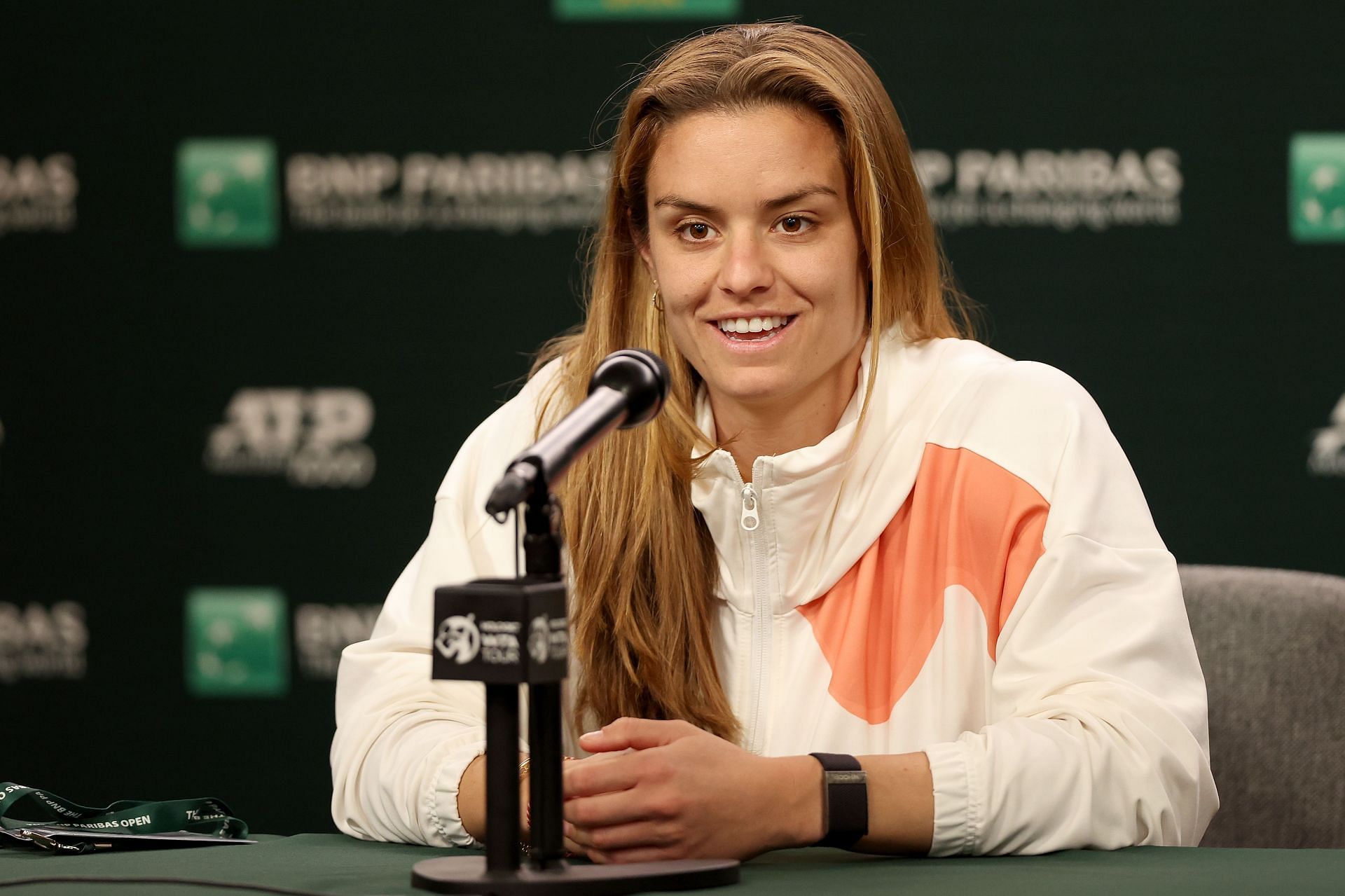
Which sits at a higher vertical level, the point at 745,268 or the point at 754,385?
the point at 745,268

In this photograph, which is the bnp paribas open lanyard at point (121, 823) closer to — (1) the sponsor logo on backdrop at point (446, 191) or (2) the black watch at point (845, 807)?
(2) the black watch at point (845, 807)

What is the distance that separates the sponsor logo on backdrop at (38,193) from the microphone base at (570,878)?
249 centimetres

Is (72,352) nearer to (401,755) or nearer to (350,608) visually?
(350,608)

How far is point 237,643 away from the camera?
3.23 meters

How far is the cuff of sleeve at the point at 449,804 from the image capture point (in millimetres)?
1492

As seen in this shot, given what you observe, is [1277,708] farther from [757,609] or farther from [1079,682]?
[757,609]

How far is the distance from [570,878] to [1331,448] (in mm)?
2287

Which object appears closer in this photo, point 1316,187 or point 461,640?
point 461,640

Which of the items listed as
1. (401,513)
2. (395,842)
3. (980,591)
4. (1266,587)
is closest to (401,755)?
(395,842)

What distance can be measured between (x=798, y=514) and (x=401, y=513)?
1610 millimetres

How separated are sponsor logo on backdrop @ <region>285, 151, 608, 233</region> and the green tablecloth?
1943 millimetres

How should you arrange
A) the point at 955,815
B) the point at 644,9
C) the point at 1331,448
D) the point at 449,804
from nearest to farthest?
the point at 955,815, the point at 449,804, the point at 1331,448, the point at 644,9

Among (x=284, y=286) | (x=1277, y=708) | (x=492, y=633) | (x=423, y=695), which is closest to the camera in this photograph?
(x=492, y=633)

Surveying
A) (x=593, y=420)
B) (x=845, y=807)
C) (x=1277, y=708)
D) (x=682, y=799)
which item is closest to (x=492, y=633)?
(x=593, y=420)
